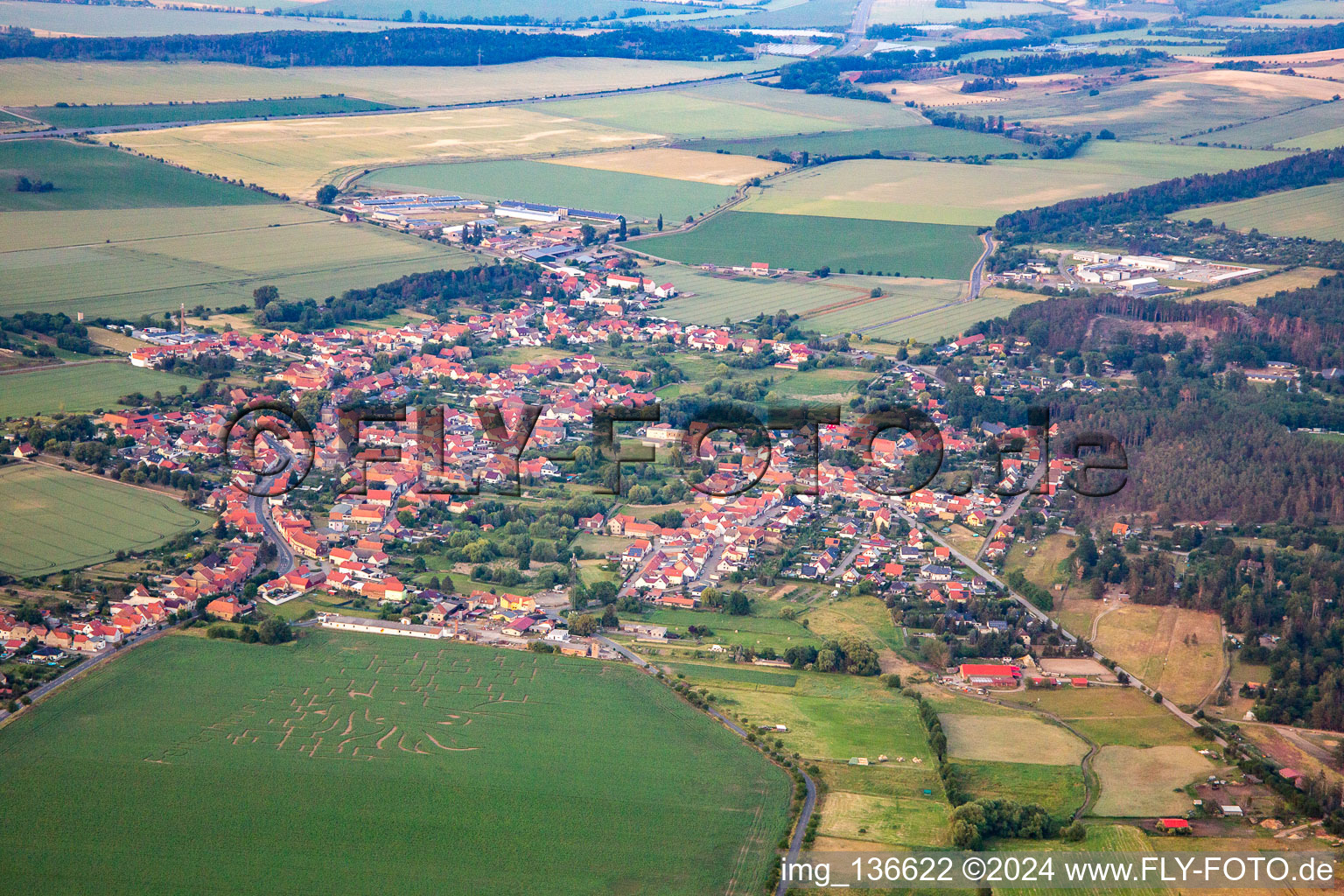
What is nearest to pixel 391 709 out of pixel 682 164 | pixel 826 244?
pixel 826 244

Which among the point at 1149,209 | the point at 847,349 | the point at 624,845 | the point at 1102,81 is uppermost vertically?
the point at 1102,81

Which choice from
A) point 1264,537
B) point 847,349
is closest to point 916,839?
point 1264,537

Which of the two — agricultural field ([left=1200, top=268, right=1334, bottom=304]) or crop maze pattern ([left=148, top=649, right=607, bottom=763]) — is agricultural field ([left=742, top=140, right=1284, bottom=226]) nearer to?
agricultural field ([left=1200, top=268, right=1334, bottom=304])

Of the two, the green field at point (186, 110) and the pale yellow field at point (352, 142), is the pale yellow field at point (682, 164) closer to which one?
the pale yellow field at point (352, 142)

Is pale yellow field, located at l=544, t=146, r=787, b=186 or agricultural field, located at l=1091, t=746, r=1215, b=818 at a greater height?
pale yellow field, located at l=544, t=146, r=787, b=186

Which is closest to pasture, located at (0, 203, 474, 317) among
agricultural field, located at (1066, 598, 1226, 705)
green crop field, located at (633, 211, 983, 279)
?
green crop field, located at (633, 211, 983, 279)

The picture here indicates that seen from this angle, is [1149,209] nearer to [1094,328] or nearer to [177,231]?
Answer: [1094,328]
